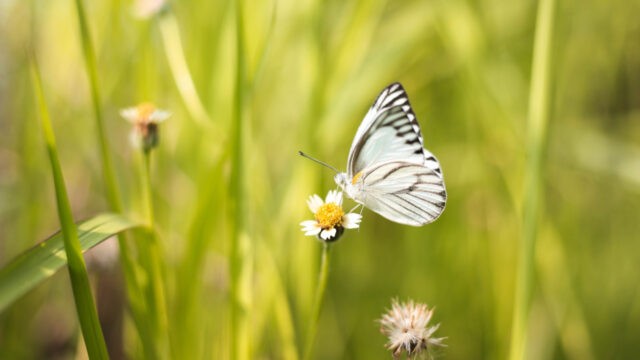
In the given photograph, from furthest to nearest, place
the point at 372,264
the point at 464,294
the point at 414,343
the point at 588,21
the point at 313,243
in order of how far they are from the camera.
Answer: the point at 588,21, the point at 372,264, the point at 464,294, the point at 313,243, the point at 414,343

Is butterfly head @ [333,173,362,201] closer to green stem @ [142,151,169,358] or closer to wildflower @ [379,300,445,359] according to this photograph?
wildflower @ [379,300,445,359]

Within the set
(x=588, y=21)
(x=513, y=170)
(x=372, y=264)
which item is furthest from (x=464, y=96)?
(x=588, y=21)

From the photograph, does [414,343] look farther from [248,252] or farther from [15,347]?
[15,347]

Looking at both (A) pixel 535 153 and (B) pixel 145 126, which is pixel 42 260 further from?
(A) pixel 535 153

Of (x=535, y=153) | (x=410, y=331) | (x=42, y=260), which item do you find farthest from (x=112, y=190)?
(x=535, y=153)

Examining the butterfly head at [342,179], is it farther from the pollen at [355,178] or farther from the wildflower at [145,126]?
the wildflower at [145,126]

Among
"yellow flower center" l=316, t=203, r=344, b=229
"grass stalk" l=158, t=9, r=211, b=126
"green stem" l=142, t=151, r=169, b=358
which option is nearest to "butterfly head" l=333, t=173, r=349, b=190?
"yellow flower center" l=316, t=203, r=344, b=229
